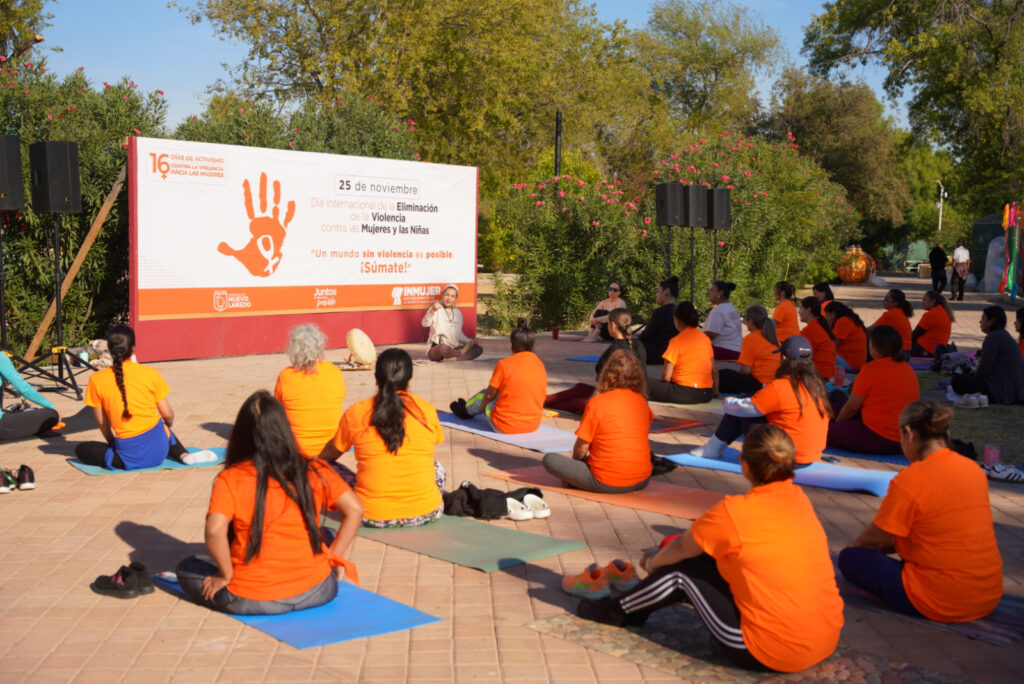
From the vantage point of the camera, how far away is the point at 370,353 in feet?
42.3

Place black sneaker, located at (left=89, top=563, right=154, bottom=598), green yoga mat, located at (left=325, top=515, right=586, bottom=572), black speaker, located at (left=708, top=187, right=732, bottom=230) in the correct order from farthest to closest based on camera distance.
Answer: black speaker, located at (left=708, top=187, right=732, bottom=230), green yoga mat, located at (left=325, top=515, right=586, bottom=572), black sneaker, located at (left=89, top=563, right=154, bottom=598)

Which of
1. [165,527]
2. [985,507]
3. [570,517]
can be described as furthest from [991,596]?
[165,527]

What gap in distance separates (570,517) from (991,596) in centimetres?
253

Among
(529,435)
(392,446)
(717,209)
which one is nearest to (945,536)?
(392,446)

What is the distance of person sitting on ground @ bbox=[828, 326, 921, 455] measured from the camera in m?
7.56

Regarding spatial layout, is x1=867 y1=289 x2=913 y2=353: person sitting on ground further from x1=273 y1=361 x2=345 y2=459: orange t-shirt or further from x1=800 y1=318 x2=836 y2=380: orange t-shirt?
x1=273 y1=361 x2=345 y2=459: orange t-shirt

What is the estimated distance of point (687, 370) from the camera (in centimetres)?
1023

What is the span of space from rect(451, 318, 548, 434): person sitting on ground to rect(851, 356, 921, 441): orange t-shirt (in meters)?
2.55

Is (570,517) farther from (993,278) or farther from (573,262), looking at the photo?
(993,278)

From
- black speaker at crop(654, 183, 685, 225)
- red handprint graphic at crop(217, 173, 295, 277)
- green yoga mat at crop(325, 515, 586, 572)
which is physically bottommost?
green yoga mat at crop(325, 515, 586, 572)

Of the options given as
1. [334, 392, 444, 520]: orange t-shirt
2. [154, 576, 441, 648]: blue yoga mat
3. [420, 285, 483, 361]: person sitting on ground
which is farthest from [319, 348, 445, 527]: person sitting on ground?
[420, 285, 483, 361]: person sitting on ground

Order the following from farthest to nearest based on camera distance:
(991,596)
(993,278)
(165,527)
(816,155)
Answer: (816,155)
(993,278)
(165,527)
(991,596)

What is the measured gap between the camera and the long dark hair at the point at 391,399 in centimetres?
553

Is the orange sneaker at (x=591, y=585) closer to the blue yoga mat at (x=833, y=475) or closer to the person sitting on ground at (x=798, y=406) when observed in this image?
the person sitting on ground at (x=798, y=406)
